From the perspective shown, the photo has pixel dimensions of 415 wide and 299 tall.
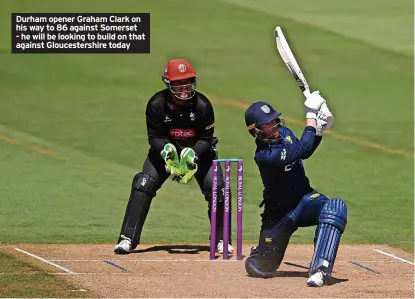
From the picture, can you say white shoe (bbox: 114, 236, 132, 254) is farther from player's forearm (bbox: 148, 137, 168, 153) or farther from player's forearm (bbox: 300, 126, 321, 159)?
player's forearm (bbox: 300, 126, 321, 159)

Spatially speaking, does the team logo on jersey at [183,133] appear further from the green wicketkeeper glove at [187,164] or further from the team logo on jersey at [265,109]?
the team logo on jersey at [265,109]

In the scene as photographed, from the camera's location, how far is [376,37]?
24.8m

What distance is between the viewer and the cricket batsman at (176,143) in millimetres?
12445

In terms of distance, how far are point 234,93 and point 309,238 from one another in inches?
305

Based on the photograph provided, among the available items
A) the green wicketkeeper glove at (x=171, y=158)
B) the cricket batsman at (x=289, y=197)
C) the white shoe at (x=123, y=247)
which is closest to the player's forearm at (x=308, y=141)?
the cricket batsman at (x=289, y=197)

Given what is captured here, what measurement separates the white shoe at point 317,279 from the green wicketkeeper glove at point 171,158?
241 centimetres

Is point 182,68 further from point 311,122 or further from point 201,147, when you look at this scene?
point 311,122

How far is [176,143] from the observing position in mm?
12789

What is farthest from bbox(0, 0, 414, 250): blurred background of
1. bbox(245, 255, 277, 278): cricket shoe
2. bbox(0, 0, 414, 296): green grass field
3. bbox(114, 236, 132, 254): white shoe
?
bbox(245, 255, 277, 278): cricket shoe

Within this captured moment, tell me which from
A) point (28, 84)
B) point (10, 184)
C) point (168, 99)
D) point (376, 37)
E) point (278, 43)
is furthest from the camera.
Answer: point (376, 37)

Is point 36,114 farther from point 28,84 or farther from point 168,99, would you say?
point 168,99

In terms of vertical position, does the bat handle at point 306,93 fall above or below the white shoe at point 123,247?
above

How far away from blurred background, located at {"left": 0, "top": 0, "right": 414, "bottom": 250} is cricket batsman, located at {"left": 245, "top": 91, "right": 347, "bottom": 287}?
2664mm

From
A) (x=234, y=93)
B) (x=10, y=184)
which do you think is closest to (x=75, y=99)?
(x=234, y=93)
